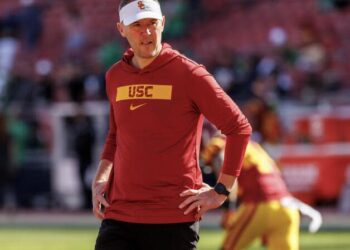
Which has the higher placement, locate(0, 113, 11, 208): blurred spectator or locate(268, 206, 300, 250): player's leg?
locate(0, 113, 11, 208): blurred spectator

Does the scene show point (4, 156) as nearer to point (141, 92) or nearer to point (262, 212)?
point (262, 212)

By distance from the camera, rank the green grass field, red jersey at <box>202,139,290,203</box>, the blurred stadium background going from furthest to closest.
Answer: the blurred stadium background
the green grass field
red jersey at <box>202,139,290,203</box>

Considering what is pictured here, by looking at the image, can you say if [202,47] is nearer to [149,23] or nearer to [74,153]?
[74,153]

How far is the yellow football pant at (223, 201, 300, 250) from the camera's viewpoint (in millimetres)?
8344

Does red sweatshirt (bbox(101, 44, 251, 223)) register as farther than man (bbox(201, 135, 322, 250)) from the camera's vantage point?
No

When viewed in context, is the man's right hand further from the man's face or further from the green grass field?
the green grass field

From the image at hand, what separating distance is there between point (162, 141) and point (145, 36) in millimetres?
541

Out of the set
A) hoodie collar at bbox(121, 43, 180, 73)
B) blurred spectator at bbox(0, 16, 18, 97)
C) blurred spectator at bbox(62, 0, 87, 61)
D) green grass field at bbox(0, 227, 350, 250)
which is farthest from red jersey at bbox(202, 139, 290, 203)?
blurred spectator at bbox(0, 16, 18, 97)

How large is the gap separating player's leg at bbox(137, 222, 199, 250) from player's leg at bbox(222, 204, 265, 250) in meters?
2.96

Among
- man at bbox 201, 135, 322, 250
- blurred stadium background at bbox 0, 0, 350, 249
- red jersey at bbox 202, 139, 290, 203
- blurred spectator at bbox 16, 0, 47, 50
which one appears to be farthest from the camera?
blurred spectator at bbox 16, 0, 47, 50

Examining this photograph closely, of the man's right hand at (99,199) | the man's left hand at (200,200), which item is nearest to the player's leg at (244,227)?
the man's right hand at (99,199)

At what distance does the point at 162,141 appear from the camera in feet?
18.1

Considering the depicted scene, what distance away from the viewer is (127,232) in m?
5.60

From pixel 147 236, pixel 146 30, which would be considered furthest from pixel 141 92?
pixel 147 236
